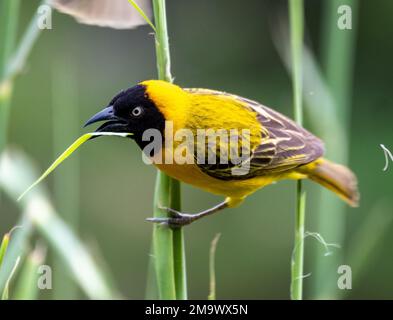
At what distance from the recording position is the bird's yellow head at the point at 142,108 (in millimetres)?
2158

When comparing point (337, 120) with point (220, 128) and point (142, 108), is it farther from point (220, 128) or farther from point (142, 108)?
point (142, 108)

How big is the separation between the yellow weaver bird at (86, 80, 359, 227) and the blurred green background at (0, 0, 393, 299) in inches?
82.6

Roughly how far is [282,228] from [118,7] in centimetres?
344

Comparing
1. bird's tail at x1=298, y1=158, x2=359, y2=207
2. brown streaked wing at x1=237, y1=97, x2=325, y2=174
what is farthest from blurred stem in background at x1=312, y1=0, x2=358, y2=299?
bird's tail at x1=298, y1=158, x2=359, y2=207

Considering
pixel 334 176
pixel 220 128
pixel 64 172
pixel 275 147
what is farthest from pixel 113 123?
pixel 334 176

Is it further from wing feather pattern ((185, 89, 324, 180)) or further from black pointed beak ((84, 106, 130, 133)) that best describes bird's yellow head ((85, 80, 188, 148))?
wing feather pattern ((185, 89, 324, 180))

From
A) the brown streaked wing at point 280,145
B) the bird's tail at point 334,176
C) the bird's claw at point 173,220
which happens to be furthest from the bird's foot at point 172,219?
the bird's tail at point 334,176

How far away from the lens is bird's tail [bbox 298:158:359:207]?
2.78 metres

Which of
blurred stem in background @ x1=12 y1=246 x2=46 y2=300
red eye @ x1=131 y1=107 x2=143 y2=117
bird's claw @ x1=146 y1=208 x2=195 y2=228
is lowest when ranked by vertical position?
blurred stem in background @ x1=12 y1=246 x2=46 y2=300

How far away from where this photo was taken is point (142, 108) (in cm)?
221

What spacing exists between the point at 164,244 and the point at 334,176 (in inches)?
45.3

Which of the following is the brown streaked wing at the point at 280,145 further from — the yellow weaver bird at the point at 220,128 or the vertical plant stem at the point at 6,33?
the vertical plant stem at the point at 6,33
